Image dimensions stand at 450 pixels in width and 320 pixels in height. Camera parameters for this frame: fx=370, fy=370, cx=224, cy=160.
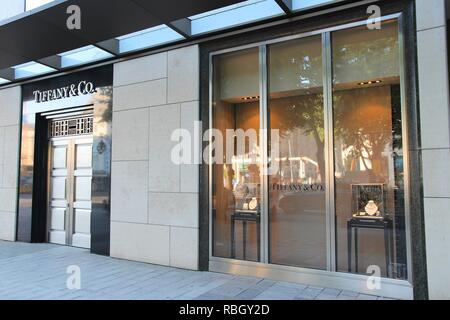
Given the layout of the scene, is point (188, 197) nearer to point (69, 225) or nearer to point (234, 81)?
point (234, 81)

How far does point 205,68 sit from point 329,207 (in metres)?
3.01

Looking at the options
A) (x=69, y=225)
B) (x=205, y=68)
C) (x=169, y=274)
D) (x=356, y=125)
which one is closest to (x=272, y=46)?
(x=205, y=68)

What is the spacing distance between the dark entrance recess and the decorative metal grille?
257mm

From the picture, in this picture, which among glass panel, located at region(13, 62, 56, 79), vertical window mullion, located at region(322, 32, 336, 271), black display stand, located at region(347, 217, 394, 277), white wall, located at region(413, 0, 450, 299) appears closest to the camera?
white wall, located at region(413, 0, 450, 299)

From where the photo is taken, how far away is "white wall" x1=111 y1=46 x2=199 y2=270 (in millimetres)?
6148

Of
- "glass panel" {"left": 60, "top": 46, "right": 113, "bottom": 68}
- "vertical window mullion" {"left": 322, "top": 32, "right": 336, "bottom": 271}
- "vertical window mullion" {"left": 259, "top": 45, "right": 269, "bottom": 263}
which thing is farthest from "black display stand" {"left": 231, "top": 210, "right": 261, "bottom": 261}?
"glass panel" {"left": 60, "top": 46, "right": 113, "bottom": 68}

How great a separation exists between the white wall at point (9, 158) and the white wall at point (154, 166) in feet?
10.6

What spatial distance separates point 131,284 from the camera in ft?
17.1

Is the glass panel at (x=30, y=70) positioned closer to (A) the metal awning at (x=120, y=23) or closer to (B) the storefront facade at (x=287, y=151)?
(A) the metal awning at (x=120, y=23)

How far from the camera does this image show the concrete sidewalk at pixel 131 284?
4707mm

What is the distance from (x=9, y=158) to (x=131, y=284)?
550 centimetres

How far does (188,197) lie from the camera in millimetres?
6117

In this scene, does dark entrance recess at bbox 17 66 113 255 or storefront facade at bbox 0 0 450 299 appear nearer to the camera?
storefront facade at bbox 0 0 450 299

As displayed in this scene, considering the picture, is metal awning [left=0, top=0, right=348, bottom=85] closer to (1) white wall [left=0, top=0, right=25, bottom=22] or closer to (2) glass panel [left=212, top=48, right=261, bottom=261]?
(2) glass panel [left=212, top=48, right=261, bottom=261]
